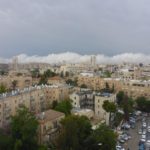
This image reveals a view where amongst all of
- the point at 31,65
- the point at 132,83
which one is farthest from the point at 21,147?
the point at 31,65

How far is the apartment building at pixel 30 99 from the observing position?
66.8ft

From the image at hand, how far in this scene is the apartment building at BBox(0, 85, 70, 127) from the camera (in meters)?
20.4

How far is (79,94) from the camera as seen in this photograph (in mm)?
26172

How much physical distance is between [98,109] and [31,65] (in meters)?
77.4

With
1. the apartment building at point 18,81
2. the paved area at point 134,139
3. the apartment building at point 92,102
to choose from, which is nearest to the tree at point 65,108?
the apartment building at point 92,102

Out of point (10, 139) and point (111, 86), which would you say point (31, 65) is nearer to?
point (111, 86)

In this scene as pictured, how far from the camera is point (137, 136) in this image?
2083cm

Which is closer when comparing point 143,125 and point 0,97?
point 0,97

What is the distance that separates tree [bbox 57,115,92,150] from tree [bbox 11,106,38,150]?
1360 millimetres

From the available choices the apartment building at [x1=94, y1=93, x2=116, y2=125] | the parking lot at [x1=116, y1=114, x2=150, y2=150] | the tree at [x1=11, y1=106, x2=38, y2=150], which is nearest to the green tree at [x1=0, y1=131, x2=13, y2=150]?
the tree at [x1=11, y1=106, x2=38, y2=150]

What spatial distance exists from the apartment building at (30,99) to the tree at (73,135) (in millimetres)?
5098

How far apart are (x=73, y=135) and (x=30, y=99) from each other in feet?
29.2

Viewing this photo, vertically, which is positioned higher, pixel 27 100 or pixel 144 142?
pixel 27 100

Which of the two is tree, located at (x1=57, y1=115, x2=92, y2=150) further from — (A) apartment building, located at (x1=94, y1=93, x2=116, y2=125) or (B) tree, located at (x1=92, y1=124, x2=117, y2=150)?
(A) apartment building, located at (x1=94, y1=93, x2=116, y2=125)
